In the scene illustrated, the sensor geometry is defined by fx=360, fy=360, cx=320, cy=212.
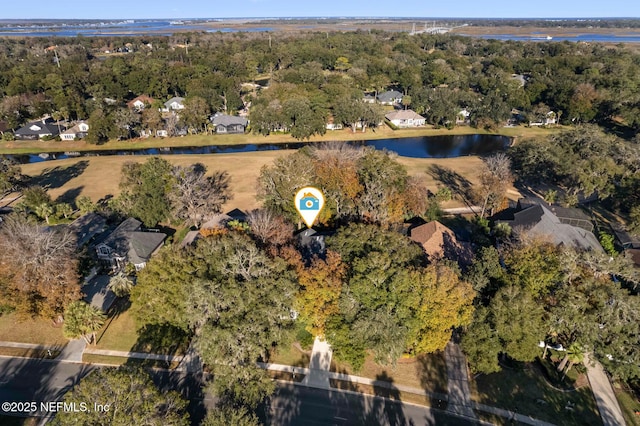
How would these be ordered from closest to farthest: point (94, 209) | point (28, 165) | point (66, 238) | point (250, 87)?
1. point (66, 238)
2. point (94, 209)
3. point (28, 165)
4. point (250, 87)

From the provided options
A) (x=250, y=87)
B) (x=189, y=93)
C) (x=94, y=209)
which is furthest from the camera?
(x=250, y=87)

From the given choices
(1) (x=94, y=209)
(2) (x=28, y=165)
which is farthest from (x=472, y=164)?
(2) (x=28, y=165)

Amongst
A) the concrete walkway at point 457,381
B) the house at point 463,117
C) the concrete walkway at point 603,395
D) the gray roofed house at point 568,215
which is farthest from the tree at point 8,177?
the house at point 463,117

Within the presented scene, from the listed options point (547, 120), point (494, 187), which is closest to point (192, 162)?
point (494, 187)

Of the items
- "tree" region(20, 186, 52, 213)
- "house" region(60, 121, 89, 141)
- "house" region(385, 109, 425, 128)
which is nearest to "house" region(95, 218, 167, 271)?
"tree" region(20, 186, 52, 213)

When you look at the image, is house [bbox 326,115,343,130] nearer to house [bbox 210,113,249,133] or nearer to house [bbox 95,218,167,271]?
house [bbox 210,113,249,133]

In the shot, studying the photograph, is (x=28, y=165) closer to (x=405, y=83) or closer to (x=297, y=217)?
(x=297, y=217)
